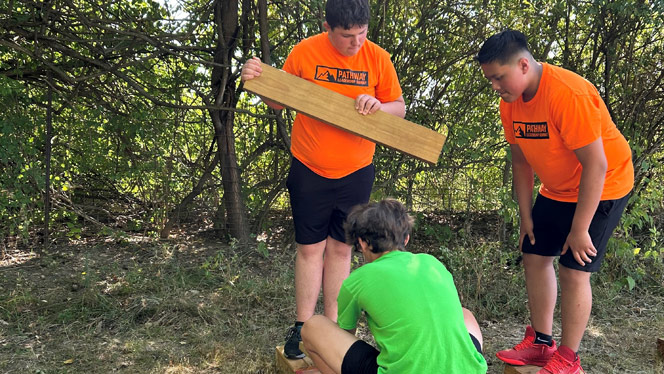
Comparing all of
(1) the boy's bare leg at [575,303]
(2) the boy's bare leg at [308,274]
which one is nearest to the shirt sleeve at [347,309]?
(2) the boy's bare leg at [308,274]

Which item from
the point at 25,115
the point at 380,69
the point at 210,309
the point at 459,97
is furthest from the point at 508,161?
the point at 25,115

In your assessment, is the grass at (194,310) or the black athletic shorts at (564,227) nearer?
the black athletic shorts at (564,227)

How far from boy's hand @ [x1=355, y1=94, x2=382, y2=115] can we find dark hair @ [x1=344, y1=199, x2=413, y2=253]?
498 millimetres

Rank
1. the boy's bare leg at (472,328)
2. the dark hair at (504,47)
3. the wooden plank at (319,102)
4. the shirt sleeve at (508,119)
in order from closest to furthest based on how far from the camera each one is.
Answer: the boy's bare leg at (472,328) < the dark hair at (504,47) < the wooden plank at (319,102) < the shirt sleeve at (508,119)

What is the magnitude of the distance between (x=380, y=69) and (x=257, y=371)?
1737 millimetres

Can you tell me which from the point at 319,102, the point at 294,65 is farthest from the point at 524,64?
the point at 294,65

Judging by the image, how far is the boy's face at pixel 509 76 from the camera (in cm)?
232

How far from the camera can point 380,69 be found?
256cm

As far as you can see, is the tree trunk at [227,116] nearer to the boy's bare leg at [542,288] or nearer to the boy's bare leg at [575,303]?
the boy's bare leg at [542,288]

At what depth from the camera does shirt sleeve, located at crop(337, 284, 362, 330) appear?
2.00 m

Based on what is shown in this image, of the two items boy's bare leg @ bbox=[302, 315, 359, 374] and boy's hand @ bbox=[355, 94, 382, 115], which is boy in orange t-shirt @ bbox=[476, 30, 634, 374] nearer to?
boy's hand @ bbox=[355, 94, 382, 115]

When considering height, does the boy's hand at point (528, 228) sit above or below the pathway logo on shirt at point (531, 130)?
below

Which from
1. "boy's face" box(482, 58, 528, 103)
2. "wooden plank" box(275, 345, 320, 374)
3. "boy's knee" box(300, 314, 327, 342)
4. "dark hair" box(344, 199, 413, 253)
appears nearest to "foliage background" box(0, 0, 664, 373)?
"wooden plank" box(275, 345, 320, 374)

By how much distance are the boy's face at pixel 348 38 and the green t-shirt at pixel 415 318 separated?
1023 mm
